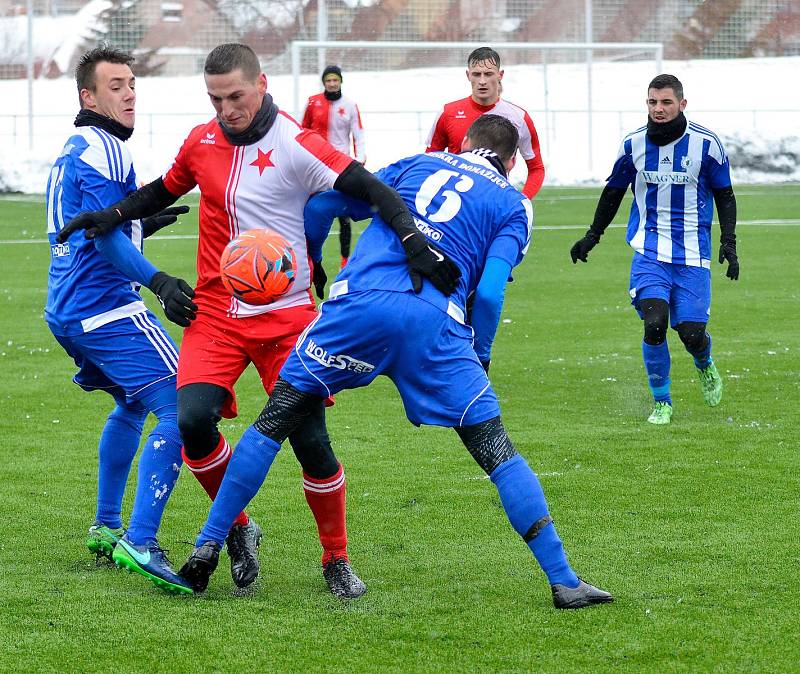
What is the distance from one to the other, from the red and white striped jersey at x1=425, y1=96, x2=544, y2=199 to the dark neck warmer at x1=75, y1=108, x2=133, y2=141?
16.3 feet

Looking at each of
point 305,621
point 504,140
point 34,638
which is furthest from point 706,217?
point 34,638

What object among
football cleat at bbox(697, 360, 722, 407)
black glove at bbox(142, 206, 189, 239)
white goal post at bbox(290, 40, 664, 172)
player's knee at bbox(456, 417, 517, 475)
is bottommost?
football cleat at bbox(697, 360, 722, 407)

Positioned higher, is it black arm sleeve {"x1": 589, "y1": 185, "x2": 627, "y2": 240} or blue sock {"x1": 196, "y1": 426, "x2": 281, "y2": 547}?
black arm sleeve {"x1": 589, "y1": 185, "x2": 627, "y2": 240}

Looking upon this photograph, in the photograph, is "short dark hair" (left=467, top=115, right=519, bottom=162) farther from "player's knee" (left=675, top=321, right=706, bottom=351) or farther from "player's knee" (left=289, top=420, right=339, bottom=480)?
"player's knee" (left=675, top=321, right=706, bottom=351)

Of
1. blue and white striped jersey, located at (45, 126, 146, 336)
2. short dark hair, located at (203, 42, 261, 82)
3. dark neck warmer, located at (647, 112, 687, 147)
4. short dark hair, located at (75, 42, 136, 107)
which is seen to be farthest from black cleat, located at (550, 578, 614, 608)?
dark neck warmer, located at (647, 112, 687, 147)

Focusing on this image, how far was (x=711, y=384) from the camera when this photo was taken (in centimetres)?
782

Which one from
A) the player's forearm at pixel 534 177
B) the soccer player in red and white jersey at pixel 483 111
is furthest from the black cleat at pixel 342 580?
the soccer player in red and white jersey at pixel 483 111

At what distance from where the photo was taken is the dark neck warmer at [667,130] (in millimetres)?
7695

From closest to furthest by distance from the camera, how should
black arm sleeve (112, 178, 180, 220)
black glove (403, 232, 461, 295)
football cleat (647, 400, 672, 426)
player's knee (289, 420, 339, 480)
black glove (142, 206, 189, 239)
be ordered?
1. black glove (403, 232, 461, 295)
2. player's knee (289, 420, 339, 480)
3. black arm sleeve (112, 178, 180, 220)
4. black glove (142, 206, 189, 239)
5. football cleat (647, 400, 672, 426)

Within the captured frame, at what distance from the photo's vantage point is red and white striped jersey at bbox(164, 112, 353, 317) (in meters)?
4.53

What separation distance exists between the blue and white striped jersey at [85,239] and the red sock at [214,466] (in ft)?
2.29

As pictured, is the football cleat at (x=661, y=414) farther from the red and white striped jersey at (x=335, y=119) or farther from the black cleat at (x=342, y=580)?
the red and white striped jersey at (x=335, y=119)

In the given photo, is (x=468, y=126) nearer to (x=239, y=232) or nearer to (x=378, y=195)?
(x=239, y=232)

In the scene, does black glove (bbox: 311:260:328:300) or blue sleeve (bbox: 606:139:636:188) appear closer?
black glove (bbox: 311:260:328:300)
